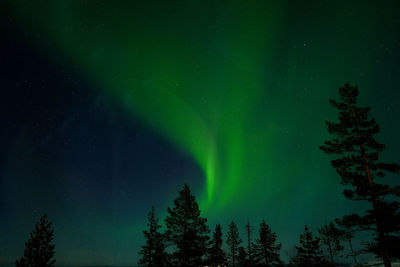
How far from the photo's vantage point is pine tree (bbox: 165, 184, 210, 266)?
23497 mm

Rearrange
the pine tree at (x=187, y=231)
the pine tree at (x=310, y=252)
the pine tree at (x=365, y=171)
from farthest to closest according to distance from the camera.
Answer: the pine tree at (x=310, y=252)
the pine tree at (x=187, y=231)
the pine tree at (x=365, y=171)

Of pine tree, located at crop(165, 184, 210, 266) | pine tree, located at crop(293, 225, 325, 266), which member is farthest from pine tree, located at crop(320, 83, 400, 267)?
pine tree, located at crop(293, 225, 325, 266)

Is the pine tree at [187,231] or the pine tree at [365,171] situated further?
the pine tree at [187,231]

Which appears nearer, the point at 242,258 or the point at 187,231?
the point at 187,231

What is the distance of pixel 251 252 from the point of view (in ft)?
130

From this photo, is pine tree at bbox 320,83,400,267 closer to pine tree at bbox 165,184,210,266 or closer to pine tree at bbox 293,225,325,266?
pine tree at bbox 165,184,210,266

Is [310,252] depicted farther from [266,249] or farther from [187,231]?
[187,231]

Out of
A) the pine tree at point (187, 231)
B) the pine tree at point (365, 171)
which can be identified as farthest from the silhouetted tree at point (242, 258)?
the pine tree at point (365, 171)

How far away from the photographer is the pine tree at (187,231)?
925 inches

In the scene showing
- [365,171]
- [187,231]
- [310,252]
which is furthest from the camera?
[310,252]

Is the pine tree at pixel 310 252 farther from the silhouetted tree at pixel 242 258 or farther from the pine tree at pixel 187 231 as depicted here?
the pine tree at pixel 187 231

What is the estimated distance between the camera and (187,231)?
80.6 feet

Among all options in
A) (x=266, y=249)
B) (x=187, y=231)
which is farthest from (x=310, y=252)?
(x=187, y=231)

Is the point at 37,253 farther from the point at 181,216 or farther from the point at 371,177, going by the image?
the point at 371,177
